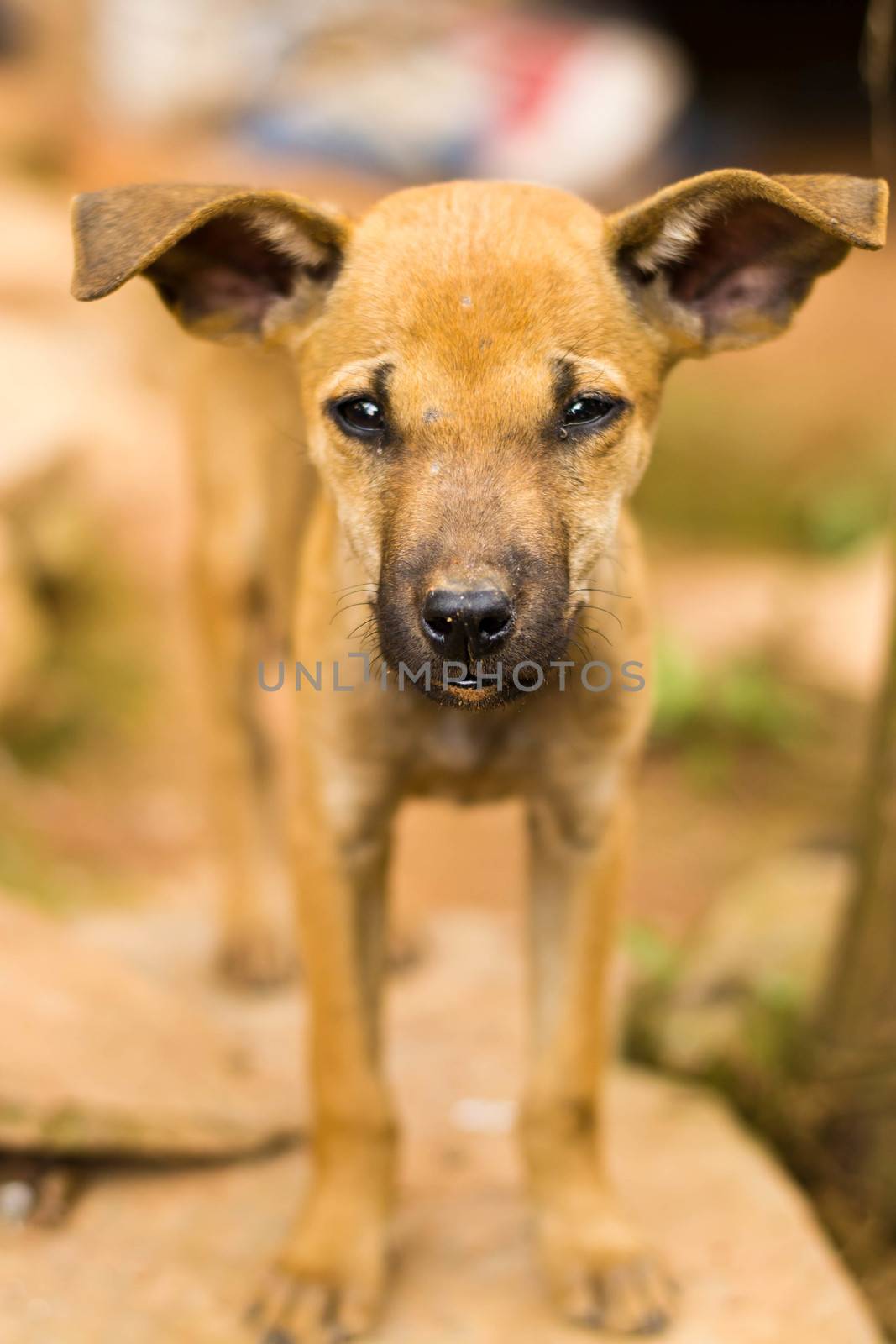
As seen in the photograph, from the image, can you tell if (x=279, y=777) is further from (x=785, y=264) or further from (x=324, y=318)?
(x=785, y=264)

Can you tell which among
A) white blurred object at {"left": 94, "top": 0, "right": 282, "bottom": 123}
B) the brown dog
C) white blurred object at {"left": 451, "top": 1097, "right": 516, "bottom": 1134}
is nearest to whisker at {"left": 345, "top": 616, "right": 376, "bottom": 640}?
the brown dog

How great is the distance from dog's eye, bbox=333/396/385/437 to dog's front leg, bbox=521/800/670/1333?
1117 mm

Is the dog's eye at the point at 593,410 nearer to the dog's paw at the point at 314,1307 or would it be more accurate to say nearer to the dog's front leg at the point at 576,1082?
the dog's front leg at the point at 576,1082

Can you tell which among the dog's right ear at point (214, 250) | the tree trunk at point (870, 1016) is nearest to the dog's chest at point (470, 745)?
the dog's right ear at point (214, 250)

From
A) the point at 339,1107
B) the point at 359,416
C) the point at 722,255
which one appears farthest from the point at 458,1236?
the point at 722,255

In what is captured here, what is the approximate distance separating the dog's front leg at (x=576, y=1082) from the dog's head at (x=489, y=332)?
0.85 m

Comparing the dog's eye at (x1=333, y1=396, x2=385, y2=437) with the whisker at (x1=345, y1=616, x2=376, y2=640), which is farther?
the whisker at (x1=345, y1=616, x2=376, y2=640)

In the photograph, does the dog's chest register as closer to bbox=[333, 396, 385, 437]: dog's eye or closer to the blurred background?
bbox=[333, 396, 385, 437]: dog's eye

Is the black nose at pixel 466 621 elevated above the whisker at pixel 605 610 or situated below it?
above

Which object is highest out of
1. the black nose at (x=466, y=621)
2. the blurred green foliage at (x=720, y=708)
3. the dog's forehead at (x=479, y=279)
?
the dog's forehead at (x=479, y=279)

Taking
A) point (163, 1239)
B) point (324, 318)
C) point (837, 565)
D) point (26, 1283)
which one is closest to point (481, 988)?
point (163, 1239)

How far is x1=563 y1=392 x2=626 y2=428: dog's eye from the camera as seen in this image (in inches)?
137

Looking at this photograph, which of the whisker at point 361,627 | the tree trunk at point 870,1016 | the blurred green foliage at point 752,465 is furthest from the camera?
the blurred green foliage at point 752,465

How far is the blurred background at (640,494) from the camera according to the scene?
7.24 m
